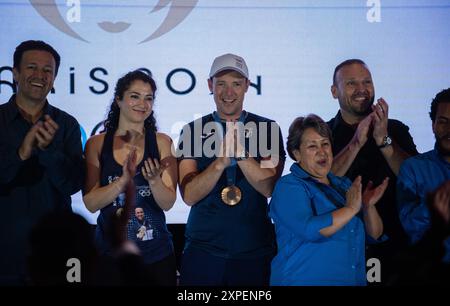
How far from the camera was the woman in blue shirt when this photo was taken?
128 inches

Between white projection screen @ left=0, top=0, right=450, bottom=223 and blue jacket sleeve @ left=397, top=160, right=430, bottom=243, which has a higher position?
white projection screen @ left=0, top=0, right=450, bottom=223

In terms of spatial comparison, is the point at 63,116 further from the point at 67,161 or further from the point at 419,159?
the point at 419,159

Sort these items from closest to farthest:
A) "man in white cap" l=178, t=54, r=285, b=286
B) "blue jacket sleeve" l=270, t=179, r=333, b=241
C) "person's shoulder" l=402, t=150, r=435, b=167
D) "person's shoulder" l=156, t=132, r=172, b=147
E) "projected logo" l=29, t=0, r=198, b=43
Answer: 1. "blue jacket sleeve" l=270, t=179, r=333, b=241
2. "man in white cap" l=178, t=54, r=285, b=286
3. "person's shoulder" l=402, t=150, r=435, b=167
4. "person's shoulder" l=156, t=132, r=172, b=147
5. "projected logo" l=29, t=0, r=198, b=43

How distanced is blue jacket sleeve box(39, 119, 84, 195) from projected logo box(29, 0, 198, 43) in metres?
0.58

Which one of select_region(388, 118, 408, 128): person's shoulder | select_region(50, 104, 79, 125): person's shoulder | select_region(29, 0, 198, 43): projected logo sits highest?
select_region(29, 0, 198, 43): projected logo

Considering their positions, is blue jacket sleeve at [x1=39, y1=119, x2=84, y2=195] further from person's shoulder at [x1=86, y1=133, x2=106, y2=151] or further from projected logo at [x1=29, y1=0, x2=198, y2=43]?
projected logo at [x1=29, y1=0, x2=198, y2=43]

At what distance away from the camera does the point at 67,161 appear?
3.77 meters

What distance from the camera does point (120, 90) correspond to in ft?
12.8

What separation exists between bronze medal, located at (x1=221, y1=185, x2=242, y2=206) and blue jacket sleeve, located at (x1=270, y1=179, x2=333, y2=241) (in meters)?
0.34

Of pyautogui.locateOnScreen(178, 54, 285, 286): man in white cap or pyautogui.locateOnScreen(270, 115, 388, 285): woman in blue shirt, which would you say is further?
pyautogui.locateOnScreen(178, 54, 285, 286): man in white cap

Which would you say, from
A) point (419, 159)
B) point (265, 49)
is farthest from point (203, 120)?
point (419, 159)

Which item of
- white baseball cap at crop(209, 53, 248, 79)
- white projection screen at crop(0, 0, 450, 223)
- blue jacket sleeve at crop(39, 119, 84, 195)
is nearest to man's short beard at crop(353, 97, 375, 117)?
Result: white projection screen at crop(0, 0, 450, 223)

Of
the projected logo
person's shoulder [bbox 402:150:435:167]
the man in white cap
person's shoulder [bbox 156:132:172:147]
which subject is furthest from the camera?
the projected logo

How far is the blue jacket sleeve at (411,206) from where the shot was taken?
144 inches
